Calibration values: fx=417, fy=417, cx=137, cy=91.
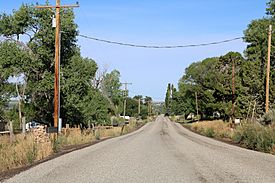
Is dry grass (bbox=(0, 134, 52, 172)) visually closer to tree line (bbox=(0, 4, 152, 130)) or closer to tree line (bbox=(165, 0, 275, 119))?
tree line (bbox=(0, 4, 152, 130))

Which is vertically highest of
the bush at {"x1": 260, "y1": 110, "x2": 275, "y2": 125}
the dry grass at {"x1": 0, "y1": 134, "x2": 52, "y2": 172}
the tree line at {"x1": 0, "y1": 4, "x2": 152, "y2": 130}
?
the tree line at {"x1": 0, "y1": 4, "x2": 152, "y2": 130}

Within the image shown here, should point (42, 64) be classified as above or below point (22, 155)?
above

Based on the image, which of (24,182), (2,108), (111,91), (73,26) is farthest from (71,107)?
(111,91)

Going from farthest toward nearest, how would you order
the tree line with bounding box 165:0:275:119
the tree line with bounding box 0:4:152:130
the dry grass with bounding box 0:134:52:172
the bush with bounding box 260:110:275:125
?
the tree line with bounding box 165:0:275:119 < the tree line with bounding box 0:4:152:130 < the bush with bounding box 260:110:275:125 < the dry grass with bounding box 0:134:52:172

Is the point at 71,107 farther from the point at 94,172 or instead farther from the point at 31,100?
the point at 94,172

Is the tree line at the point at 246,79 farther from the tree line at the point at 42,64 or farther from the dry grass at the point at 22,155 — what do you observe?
the dry grass at the point at 22,155

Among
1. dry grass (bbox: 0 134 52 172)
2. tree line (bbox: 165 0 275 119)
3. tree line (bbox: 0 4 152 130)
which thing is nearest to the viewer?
dry grass (bbox: 0 134 52 172)

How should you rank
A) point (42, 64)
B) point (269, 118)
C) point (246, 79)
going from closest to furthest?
point (269, 118), point (42, 64), point (246, 79)

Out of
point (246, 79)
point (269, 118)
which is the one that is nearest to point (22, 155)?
point (269, 118)

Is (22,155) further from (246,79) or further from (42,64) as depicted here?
(246,79)

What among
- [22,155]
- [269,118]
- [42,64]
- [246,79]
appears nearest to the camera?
[22,155]

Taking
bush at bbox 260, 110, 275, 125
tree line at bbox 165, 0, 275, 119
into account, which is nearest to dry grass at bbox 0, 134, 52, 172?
bush at bbox 260, 110, 275, 125

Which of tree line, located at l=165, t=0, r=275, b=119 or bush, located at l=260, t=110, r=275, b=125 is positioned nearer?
bush, located at l=260, t=110, r=275, b=125

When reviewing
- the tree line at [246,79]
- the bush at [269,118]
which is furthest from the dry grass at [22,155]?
the tree line at [246,79]
